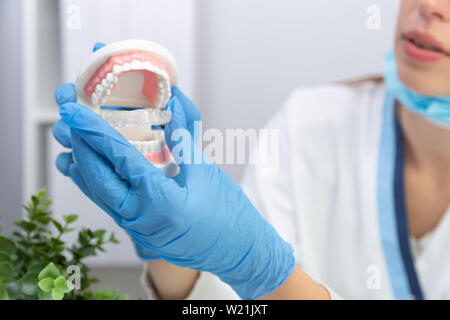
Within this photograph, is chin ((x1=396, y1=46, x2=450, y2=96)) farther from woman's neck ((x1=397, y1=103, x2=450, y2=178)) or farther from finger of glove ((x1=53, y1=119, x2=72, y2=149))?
finger of glove ((x1=53, y1=119, x2=72, y2=149))

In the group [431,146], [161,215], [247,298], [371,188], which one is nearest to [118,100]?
[161,215]

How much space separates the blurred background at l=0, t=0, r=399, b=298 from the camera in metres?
0.95

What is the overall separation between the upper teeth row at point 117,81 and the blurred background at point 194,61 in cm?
44

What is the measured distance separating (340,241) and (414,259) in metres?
0.17

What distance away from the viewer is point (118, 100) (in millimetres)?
542

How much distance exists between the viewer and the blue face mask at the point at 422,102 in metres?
0.78

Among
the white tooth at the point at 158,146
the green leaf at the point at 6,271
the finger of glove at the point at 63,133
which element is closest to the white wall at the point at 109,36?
the finger of glove at the point at 63,133

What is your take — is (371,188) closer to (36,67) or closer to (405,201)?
(405,201)

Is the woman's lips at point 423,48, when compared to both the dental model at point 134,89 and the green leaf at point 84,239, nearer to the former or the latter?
the dental model at point 134,89

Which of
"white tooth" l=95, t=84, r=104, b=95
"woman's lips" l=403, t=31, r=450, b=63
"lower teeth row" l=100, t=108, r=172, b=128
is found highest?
"woman's lips" l=403, t=31, r=450, b=63

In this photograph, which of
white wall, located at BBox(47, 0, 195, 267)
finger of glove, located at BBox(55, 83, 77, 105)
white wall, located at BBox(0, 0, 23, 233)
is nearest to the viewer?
finger of glove, located at BBox(55, 83, 77, 105)

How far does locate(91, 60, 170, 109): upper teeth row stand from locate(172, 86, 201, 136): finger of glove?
33 millimetres

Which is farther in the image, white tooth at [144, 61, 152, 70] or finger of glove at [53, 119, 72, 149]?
finger of glove at [53, 119, 72, 149]

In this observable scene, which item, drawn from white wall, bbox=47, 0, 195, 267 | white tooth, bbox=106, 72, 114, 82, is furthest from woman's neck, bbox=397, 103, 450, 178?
white tooth, bbox=106, 72, 114, 82
